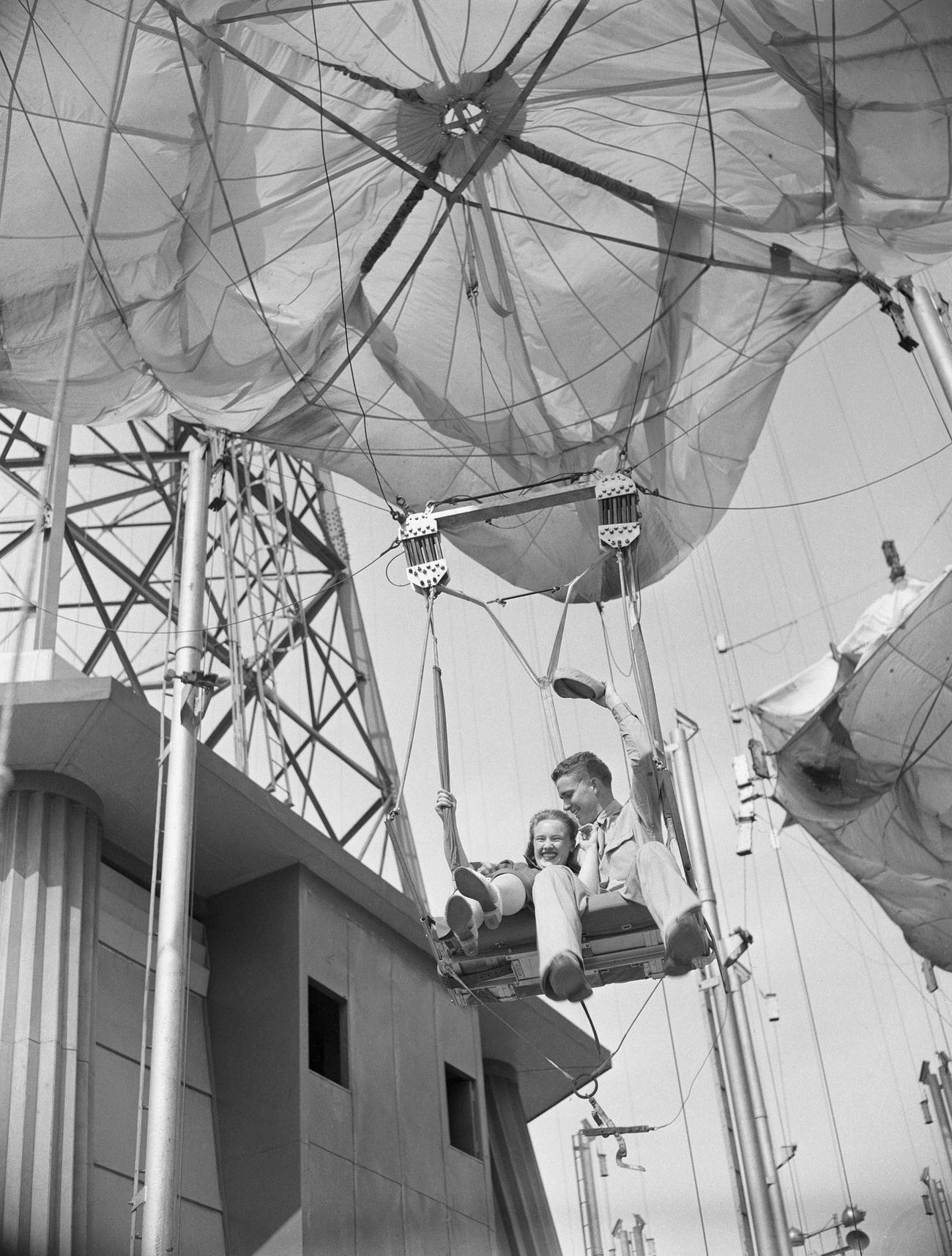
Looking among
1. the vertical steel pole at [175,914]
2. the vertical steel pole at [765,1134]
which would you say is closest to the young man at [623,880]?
the vertical steel pole at [175,914]

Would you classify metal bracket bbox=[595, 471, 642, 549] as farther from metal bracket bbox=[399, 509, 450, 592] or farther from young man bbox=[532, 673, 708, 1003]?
young man bbox=[532, 673, 708, 1003]

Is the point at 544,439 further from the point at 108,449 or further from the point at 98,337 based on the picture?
the point at 108,449

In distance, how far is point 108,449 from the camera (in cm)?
2750

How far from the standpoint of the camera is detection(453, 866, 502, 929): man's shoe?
830cm

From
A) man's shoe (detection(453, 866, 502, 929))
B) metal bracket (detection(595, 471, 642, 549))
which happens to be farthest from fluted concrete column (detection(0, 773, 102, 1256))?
metal bracket (detection(595, 471, 642, 549))

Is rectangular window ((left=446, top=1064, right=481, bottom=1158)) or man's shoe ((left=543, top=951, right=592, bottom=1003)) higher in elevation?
rectangular window ((left=446, top=1064, right=481, bottom=1158))

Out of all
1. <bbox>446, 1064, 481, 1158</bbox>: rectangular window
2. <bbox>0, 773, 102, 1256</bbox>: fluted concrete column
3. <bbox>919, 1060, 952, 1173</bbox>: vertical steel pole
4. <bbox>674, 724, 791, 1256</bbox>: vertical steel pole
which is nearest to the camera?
<bbox>0, 773, 102, 1256</bbox>: fluted concrete column

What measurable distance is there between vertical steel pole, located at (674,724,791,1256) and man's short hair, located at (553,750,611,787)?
6.96m

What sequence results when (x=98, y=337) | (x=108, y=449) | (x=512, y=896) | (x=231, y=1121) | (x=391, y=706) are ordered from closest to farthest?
(x=512, y=896) → (x=98, y=337) → (x=231, y=1121) → (x=108, y=449) → (x=391, y=706)

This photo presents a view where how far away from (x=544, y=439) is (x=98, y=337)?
3.82 meters

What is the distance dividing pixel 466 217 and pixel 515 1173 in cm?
1592

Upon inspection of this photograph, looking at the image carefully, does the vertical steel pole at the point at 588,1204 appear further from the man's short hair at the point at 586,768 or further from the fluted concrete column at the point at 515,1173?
the man's short hair at the point at 586,768

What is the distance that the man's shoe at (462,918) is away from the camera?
831 centimetres

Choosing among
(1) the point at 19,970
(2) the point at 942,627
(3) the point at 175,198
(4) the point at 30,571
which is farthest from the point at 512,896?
(2) the point at 942,627
